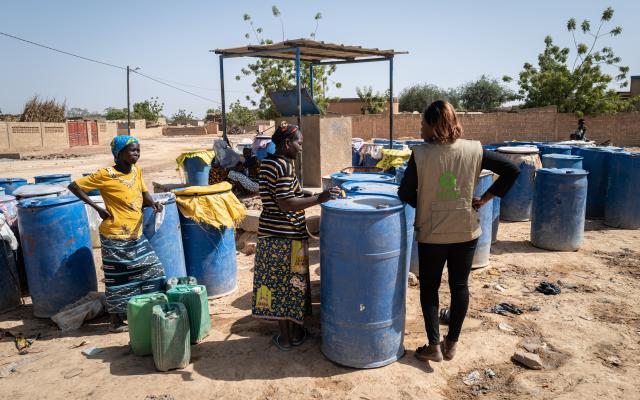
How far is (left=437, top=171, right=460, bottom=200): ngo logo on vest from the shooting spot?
2.83m

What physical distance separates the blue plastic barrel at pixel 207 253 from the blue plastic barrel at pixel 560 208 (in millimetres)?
3986

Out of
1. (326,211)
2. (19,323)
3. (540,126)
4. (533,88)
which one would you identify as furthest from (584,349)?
(533,88)

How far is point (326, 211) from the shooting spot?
2990 mm

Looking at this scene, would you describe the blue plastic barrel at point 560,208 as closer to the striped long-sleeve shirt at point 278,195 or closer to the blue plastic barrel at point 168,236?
the striped long-sleeve shirt at point 278,195

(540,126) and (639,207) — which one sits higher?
(540,126)

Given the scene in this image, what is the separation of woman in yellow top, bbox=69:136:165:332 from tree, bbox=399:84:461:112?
38977 mm

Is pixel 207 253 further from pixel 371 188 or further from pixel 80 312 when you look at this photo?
pixel 371 188

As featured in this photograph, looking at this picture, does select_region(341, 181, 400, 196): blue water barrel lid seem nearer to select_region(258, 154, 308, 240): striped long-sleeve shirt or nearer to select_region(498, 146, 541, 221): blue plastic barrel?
select_region(258, 154, 308, 240): striped long-sleeve shirt

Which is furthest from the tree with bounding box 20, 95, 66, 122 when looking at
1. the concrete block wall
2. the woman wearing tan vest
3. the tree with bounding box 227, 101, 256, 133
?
the woman wearing tan vest

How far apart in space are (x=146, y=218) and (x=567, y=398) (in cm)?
344

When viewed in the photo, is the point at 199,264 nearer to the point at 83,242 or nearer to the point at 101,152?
the point at 83,242

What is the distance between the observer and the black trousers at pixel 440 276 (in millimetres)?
2955

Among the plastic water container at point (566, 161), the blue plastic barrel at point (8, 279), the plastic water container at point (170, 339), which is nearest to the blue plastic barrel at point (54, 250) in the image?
the blue plastic barrel at point (8, 279)

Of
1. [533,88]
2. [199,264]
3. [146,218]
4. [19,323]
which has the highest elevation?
[533,88]
